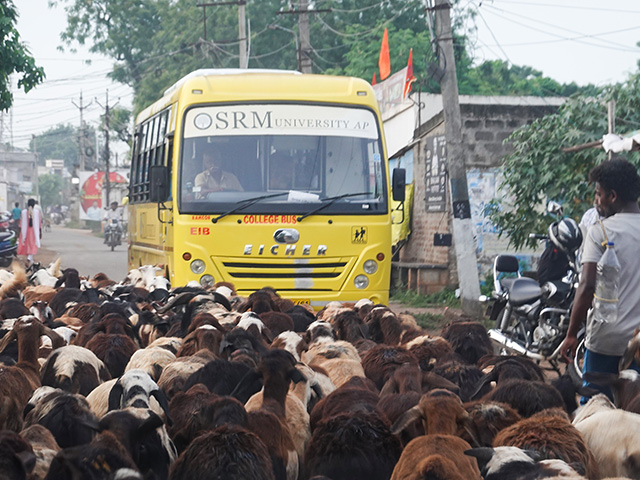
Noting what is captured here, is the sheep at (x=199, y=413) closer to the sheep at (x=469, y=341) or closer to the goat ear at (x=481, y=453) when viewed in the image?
the goat ear at (x=481, y=453)

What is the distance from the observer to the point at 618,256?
17.1 ft

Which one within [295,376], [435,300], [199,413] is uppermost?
[295,376]

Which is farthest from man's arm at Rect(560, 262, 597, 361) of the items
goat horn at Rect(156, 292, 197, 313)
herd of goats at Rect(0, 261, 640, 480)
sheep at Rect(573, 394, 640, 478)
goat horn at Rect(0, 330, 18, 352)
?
goat horn at Rect(156, 292, 197, 313)

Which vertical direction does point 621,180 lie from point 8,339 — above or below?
above

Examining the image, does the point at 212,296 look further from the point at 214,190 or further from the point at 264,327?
the point at 214,190

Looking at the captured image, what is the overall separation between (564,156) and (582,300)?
22.7 feet

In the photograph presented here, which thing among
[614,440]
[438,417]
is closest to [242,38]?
[438,417]

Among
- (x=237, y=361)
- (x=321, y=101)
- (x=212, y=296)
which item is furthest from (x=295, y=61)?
(x=237, y=361)

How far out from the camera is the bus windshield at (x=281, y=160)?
34.4ft

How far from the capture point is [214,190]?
34.5 feet

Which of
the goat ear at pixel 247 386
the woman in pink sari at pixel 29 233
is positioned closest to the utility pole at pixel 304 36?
the woman in pink sari at pixel 29 233

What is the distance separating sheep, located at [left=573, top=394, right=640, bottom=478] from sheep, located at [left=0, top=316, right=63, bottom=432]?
2.80m

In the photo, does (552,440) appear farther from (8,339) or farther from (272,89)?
(272,89)

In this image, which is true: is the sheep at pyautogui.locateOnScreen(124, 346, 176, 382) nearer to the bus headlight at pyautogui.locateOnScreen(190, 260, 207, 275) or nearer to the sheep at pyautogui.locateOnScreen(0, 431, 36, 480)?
the sheep at pyautogui.locateOnScreen(0, 431, 36, 480)
